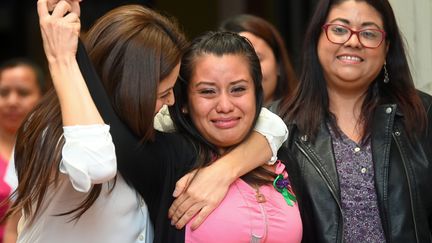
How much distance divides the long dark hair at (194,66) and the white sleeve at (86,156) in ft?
1.95

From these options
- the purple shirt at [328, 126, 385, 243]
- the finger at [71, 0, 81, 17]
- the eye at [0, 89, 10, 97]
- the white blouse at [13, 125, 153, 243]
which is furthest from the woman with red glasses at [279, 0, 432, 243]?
the eye at [0, 89, 10, 97]

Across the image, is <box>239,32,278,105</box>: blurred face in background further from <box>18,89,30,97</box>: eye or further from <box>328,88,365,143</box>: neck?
<box>18,89,30,97</box>: eye

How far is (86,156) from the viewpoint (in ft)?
7.81

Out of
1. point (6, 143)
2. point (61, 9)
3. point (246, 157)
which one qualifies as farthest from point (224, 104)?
point (6, 143)

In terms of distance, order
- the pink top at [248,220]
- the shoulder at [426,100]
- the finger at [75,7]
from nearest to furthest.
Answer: the finger at [75,7] → the pink top at [248,220] → the shoulder at [426,100]

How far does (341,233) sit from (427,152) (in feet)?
1.60

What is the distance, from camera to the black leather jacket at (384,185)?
3.17 m

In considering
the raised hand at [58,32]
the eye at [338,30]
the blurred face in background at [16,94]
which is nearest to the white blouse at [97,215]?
the raised hand at [58,32]

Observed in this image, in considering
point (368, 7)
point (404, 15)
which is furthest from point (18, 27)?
point (368, 7)

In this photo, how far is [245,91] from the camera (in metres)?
2.99

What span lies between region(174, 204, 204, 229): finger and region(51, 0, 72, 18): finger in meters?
0.79

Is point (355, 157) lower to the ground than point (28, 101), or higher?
higher

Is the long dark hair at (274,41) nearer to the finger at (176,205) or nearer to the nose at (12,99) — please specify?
the nose at (12,99)

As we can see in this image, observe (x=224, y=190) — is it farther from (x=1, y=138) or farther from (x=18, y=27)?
(x=18, y=27)
